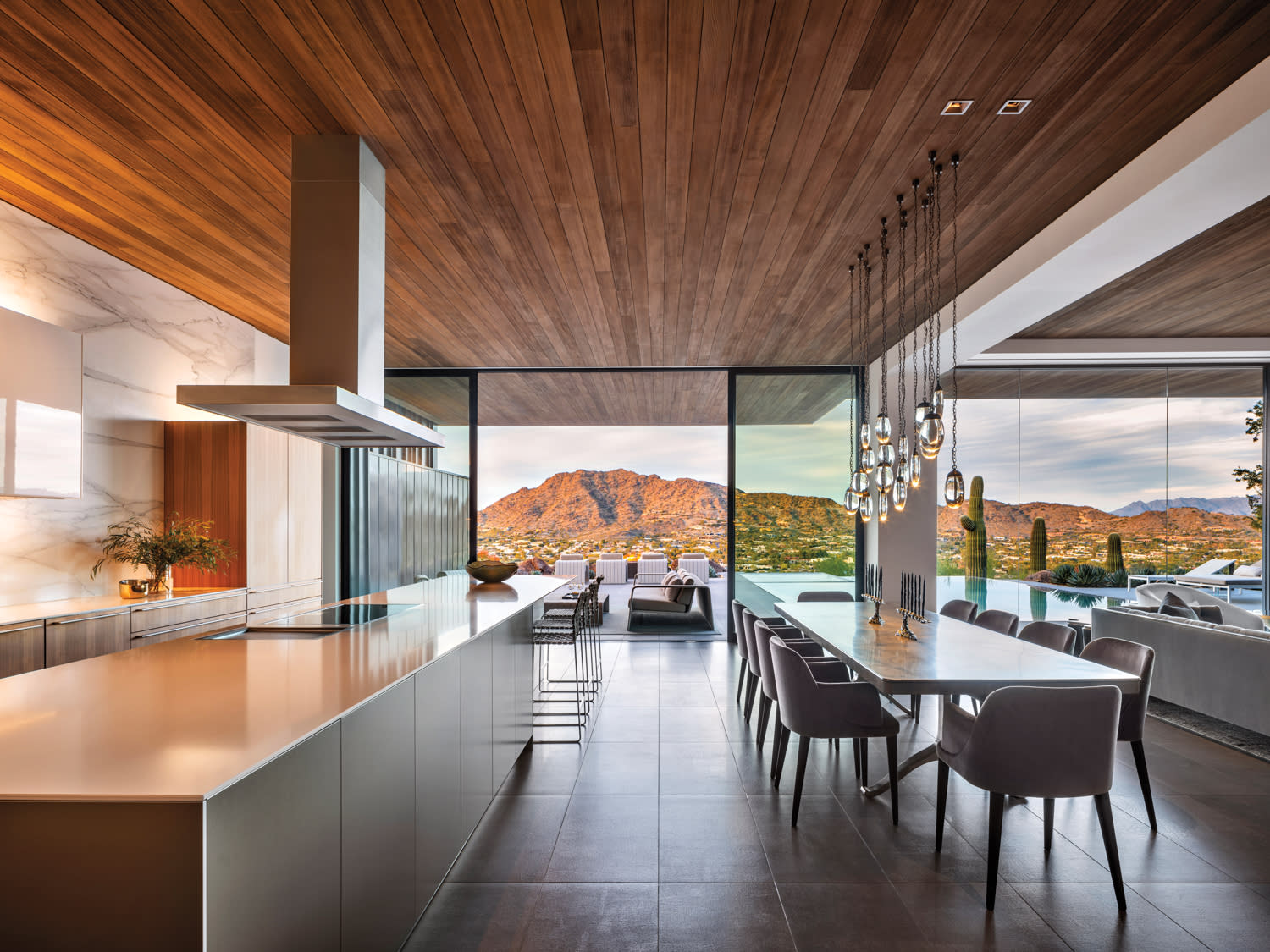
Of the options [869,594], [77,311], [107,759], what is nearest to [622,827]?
[107,759]

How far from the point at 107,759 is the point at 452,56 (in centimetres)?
220

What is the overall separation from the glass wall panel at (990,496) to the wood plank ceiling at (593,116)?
3.13m

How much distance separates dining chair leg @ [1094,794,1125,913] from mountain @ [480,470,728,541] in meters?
14.2

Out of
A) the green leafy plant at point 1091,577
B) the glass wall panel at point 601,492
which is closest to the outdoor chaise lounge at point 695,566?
the glass wall panel at point 601,492

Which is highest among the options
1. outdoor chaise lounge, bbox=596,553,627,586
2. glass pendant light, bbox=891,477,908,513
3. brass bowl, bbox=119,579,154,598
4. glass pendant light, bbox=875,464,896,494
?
glass pendant light, bbox=875,464,896,494

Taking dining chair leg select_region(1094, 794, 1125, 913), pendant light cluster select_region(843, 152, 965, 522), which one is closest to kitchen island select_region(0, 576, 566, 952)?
dining chair leg select_region(1094, 794, 1125, 913)

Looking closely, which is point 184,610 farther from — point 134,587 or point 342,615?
point 342,615

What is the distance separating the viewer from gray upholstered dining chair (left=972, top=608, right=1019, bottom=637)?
13.6 ft

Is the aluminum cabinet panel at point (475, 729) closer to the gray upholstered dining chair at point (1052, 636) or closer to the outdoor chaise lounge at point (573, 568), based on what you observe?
the gray upholstered dining chair at point (1052, 636)

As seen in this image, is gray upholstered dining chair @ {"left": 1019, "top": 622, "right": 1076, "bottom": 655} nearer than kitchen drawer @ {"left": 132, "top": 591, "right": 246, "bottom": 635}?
Yes

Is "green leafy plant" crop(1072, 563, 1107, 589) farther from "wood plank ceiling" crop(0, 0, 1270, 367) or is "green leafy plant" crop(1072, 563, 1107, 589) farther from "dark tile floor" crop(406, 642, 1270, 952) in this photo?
"wood plank ceiling" crop(0, 0, 1270, 367)

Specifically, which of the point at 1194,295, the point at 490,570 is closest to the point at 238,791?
the point at 490,570

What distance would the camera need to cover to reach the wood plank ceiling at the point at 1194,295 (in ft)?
13.2

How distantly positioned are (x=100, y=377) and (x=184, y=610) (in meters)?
1.48
